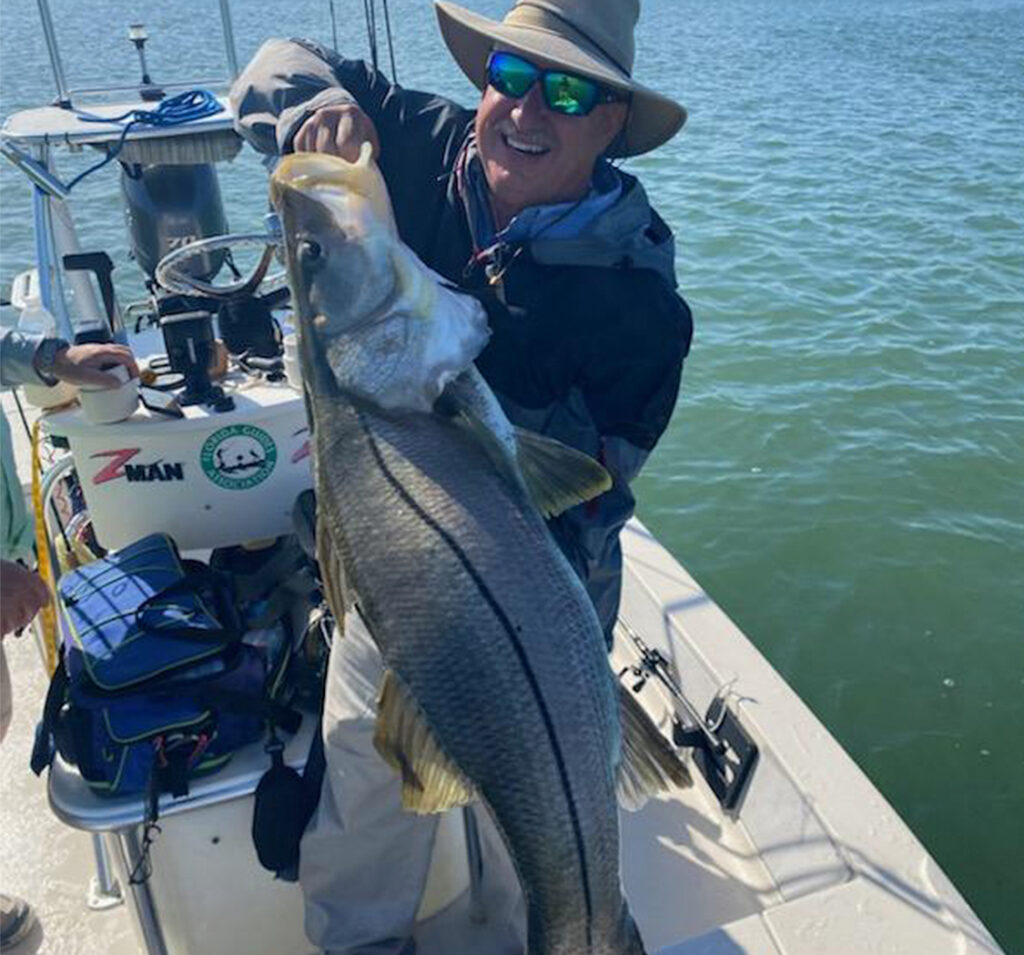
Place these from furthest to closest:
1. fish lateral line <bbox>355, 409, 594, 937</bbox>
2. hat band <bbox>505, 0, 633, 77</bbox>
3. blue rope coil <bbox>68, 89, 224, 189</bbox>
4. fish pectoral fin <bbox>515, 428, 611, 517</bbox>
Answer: blue rope coil <bbox>68, 89, 224, 189</bbox> < hat band <bbox>505, 0, 633, 77</bbox> < fish pectoral fin <bbox>515, 428, 611, 517</bbox> < fish lateral line <bbox>355, 409, 594, 937</bbox>

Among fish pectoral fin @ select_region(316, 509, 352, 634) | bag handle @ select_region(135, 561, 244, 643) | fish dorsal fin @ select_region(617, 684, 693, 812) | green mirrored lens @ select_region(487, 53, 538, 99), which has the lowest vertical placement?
bag handle @ select_region(135, 561, 244, 643)

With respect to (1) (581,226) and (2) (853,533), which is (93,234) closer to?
(2) (853,533)

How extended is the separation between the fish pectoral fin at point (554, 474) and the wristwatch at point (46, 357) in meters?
2.12

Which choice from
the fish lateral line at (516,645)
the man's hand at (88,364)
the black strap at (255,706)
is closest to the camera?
the fish lateral line at (516,645)

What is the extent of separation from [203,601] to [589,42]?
2053 millimetres

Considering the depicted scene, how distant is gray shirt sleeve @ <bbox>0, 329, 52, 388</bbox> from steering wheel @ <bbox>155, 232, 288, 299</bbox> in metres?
0.59

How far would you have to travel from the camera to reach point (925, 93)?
63.1 feet

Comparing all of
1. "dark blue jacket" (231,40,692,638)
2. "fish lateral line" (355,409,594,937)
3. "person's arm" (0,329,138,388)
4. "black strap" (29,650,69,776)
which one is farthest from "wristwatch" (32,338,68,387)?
"fish lateral line" (355,409,594,937)

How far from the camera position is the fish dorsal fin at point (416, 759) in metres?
1.84

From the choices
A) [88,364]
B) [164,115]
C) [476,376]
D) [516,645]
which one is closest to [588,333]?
[476,376]

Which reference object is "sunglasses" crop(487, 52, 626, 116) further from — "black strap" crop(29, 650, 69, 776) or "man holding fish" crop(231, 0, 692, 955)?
"black strap" crop(29, 650, 69, 776)

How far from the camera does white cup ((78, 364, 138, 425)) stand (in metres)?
3.30

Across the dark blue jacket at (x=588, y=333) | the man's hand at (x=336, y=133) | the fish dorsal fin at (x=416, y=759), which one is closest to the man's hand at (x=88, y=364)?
the dark blue jacket at (x=588, y=333)

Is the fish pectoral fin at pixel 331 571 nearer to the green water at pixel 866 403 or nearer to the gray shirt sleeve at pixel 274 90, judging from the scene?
the gray shirt sleeve at pixel 274 90
